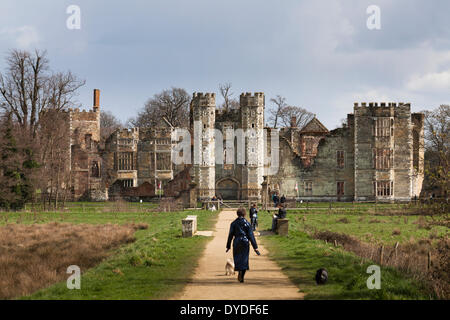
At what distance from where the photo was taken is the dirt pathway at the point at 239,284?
11609 mm

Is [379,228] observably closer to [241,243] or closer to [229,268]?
[229,268]

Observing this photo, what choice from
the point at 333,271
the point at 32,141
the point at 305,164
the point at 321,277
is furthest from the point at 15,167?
the point at 321,277

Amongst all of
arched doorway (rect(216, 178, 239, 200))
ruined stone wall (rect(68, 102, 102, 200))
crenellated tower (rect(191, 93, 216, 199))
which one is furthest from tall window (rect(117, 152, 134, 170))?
arched doorway (rect(216, 178, 239, 200))

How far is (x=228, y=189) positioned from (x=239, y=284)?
43.7 metres

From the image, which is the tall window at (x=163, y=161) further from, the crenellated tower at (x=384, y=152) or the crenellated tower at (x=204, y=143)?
the crenellated tower at (x=384, y=152)

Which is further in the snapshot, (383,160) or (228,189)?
(383,160)

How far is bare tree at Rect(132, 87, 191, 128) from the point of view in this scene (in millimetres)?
82312

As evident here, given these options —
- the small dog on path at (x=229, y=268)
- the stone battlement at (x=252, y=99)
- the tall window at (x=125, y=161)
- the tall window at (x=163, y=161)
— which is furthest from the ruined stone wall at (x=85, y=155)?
the small dog on path at (x=229, y=268)

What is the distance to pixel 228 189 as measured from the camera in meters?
56.7

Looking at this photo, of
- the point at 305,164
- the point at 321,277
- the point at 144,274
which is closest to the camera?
the point at 321,277

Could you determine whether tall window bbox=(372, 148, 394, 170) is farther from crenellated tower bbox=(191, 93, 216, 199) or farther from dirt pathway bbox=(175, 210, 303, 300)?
dirt pathway bbox=(175, 210, 303, 300)

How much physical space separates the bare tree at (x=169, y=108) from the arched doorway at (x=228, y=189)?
Answer: 26.4 metres

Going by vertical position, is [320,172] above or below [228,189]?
above
